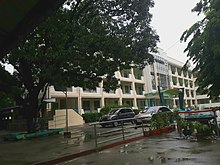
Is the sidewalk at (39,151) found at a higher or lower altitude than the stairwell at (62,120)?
lower

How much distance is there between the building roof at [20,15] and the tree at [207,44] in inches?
167

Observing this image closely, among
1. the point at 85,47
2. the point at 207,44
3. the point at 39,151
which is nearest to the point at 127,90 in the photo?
the point at 85,47

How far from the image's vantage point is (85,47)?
1330 centimetres

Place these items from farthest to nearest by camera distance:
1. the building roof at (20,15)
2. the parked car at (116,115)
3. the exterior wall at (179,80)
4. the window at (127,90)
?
the exterior wall at (179,80) → the window at (127,90) → the parked car at (116,115) → the building roof at (20,15)

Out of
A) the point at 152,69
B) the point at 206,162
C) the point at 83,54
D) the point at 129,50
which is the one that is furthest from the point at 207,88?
the point at 152,69

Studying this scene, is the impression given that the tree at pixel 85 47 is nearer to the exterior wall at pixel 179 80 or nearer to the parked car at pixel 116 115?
the parked car at pixel 116 115

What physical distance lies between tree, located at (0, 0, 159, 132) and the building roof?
5364mm

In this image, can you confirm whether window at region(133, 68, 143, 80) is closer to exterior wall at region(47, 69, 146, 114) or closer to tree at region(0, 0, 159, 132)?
exterior wall at region(47, 69, 146, 114)

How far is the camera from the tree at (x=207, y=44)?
6.44 metres

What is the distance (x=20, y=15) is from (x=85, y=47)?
28.0 ft

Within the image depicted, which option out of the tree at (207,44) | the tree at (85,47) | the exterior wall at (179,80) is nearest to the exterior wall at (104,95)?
the tree at (85,47)

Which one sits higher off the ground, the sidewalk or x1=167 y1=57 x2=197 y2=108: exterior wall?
x1=167 y1=57 x2=197 y2=108: exterior wall

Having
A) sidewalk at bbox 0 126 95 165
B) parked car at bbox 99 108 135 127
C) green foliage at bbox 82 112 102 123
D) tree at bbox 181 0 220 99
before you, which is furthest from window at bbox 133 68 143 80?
tree at bbox 181 0 220 99

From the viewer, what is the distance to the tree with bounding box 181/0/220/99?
6.44 metres
